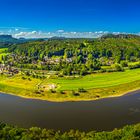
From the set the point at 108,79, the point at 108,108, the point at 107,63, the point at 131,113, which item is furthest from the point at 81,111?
the point at 107,63

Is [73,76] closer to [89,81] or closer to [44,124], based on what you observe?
[89,81]

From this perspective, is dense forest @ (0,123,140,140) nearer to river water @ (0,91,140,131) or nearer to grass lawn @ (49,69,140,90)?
river water @ (0,91,140,131)

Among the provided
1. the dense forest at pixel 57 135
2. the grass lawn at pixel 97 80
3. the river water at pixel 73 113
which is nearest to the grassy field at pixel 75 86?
the grass lawn at pixel 97 80

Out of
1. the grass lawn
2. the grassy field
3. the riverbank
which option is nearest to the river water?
the riverbank

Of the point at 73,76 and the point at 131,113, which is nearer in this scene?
the point at 131,113

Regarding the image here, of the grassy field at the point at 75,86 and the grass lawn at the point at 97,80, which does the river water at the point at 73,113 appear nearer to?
the grassy field at the point at 75,86
